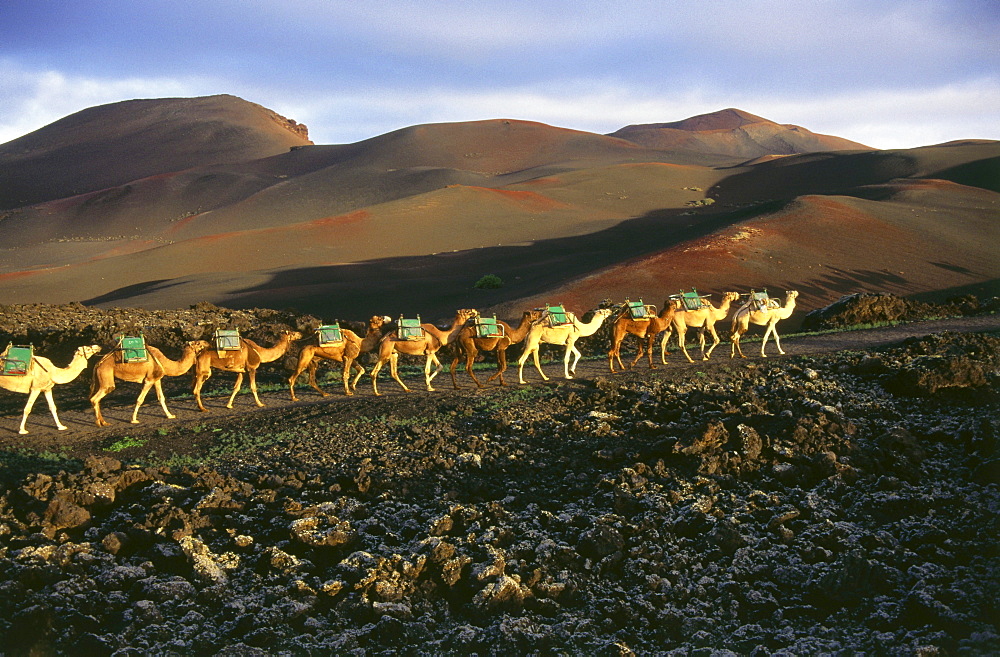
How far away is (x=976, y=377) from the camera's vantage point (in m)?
13.5

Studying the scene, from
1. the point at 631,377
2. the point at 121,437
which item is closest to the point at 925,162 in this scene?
the point at 631,377

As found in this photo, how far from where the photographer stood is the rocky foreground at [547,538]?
7.73 metres

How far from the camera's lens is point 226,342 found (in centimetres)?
1716

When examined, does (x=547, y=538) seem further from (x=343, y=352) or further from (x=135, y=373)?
(x=135, y=373)

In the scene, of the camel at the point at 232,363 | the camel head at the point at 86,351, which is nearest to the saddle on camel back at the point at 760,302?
the camel at the point at 232,363

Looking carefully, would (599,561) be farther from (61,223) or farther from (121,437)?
(61,223)

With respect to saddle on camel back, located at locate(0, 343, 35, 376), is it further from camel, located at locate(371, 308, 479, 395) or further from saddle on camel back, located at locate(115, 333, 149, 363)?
camel, located at locate(371, 308, 479, 395)

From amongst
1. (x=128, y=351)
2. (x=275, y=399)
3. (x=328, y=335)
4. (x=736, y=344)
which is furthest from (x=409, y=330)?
(x=736, y=344)

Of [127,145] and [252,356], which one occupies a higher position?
[127,145]

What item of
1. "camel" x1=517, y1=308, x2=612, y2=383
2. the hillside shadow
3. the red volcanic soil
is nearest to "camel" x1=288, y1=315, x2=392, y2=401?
"camel" x1=517, y1=308, x2=612, y2=383

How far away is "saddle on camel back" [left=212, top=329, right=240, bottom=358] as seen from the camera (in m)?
17.1

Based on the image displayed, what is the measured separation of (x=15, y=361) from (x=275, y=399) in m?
5.03

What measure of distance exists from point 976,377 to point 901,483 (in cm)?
467

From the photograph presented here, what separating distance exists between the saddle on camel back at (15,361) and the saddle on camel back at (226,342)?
11.0 ft
